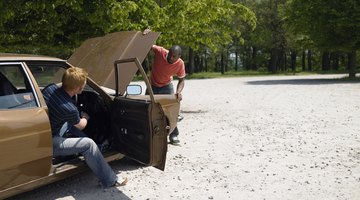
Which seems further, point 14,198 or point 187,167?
point 187,167

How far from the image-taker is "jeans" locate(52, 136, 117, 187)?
165 inches

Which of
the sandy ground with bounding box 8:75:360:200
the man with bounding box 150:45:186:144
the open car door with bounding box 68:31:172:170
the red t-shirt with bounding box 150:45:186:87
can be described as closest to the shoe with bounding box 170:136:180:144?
the man with bounding box 150:45:186:144

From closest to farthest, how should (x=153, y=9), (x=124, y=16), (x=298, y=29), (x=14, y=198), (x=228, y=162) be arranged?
(x=14, y=198) < (x=228, y=162) < (x=124, y=16) < (x=153, y=9) < (x=298, y=29)

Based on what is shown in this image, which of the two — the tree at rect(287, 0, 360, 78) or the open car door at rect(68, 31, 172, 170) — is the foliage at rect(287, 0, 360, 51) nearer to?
the tree at rect(287, 0, 360, 78)

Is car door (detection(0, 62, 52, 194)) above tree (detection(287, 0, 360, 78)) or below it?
below

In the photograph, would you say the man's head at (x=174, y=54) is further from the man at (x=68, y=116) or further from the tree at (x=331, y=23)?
the tree at (x=331, y=23)

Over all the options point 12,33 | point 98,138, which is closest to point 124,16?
point 12,33

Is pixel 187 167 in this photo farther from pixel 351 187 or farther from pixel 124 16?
pixel 124 16

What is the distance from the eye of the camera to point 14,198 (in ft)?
14.2

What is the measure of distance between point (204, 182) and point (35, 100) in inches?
90.7

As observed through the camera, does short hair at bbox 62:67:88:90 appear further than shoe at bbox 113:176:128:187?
No

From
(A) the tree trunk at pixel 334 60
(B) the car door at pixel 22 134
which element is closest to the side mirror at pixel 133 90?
(B) the car door at pixel 22 134

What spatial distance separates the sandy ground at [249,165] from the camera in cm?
450

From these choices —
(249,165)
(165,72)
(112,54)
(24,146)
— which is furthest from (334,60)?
(24,146)
